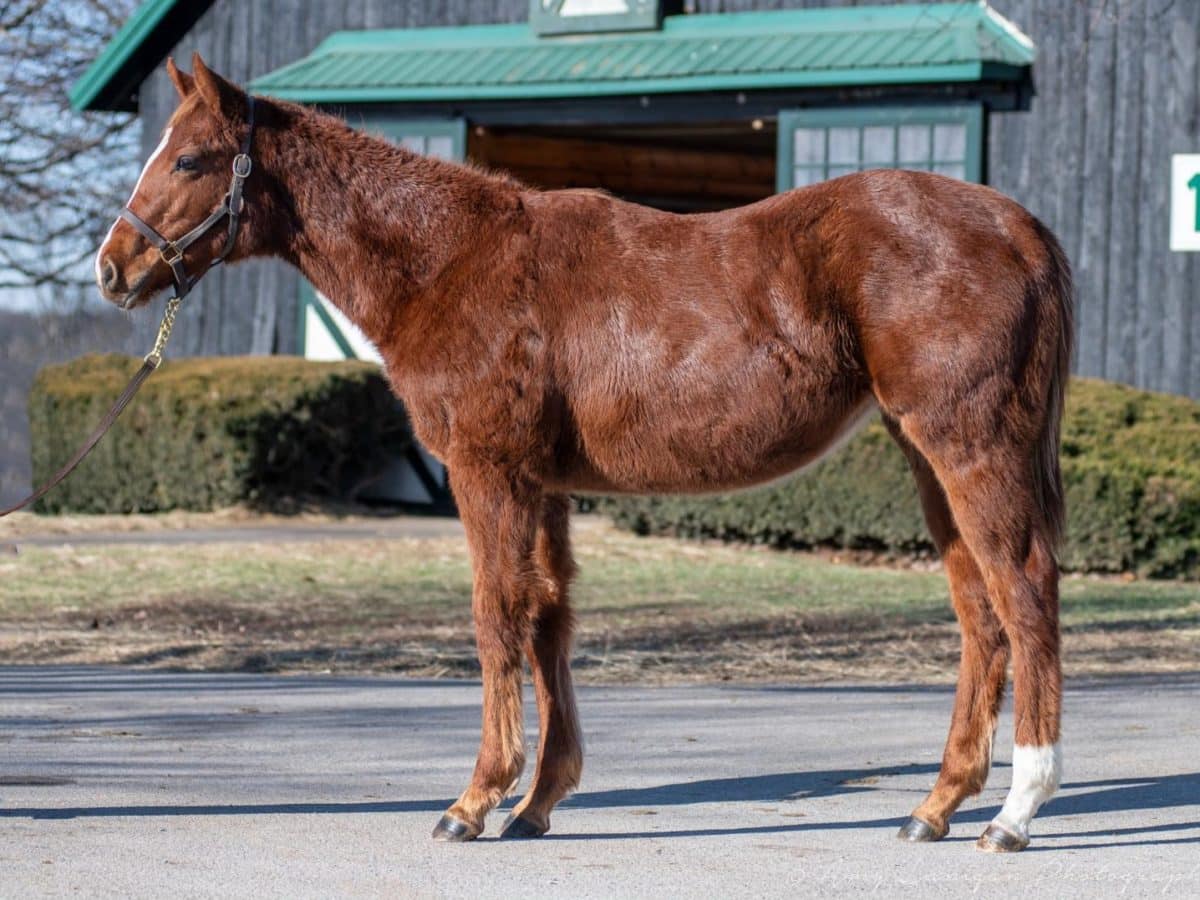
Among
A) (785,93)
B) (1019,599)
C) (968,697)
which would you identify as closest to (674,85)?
(785,93)

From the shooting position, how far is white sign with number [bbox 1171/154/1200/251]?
1566 centimetres

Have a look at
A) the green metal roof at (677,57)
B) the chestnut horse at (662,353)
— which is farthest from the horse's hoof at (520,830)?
the green metal roof at (677,57)

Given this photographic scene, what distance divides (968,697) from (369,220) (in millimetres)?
2520

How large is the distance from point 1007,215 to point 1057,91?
430 inches

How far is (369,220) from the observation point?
6246mm

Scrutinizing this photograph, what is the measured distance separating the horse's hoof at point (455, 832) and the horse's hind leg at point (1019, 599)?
1600mm

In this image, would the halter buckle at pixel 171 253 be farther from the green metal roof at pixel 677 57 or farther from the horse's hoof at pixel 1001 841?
the green metal roof at pixel 677 57

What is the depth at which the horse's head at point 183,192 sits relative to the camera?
6.18 meters

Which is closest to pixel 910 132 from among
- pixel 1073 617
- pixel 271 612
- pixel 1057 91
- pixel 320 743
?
pixel 1057 91

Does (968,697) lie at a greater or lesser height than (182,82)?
lesser

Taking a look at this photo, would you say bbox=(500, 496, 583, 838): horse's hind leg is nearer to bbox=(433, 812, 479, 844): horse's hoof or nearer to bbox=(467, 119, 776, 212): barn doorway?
bbox=(433, 812, 479, 844): horse's hoof

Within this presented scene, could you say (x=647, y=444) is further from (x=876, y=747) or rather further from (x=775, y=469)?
(x=876, y=747)

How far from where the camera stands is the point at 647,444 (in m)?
5.96

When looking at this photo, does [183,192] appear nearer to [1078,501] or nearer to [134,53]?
[1078,501]
